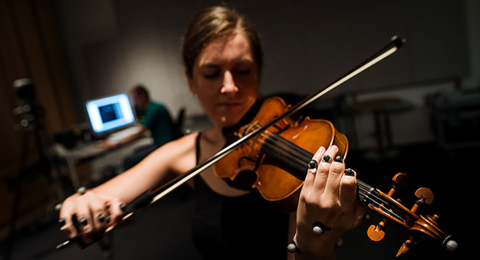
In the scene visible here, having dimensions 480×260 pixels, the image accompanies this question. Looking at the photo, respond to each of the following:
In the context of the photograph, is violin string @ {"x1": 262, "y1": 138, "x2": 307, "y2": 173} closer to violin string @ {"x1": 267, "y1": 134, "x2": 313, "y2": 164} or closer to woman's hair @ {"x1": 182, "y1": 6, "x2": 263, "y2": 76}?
violin string @ {"x1": 267, "y1": 134, "x2": 313, "y2": 164}

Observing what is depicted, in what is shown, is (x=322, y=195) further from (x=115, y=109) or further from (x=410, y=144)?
(x=115, y=109)

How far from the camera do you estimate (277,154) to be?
57cm

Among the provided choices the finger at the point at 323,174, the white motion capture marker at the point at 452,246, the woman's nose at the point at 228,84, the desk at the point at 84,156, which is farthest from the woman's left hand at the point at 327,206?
the desk at the point at 84,156

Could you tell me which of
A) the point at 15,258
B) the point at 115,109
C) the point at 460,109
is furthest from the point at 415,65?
the point at 15,258

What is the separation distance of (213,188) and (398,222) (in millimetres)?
389

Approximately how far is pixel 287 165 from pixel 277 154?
39mm

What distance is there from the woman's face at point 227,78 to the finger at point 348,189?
0.95 ft

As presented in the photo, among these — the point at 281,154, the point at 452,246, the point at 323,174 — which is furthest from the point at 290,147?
the point at 452,246

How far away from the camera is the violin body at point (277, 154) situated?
504 mm

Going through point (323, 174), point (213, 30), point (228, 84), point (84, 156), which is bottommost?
point (84, 156)

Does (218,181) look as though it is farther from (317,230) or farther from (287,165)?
(317,230)

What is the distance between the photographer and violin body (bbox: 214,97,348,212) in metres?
0.50

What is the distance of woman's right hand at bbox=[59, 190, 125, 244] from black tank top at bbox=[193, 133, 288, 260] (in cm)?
22

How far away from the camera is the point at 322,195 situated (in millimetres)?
396
